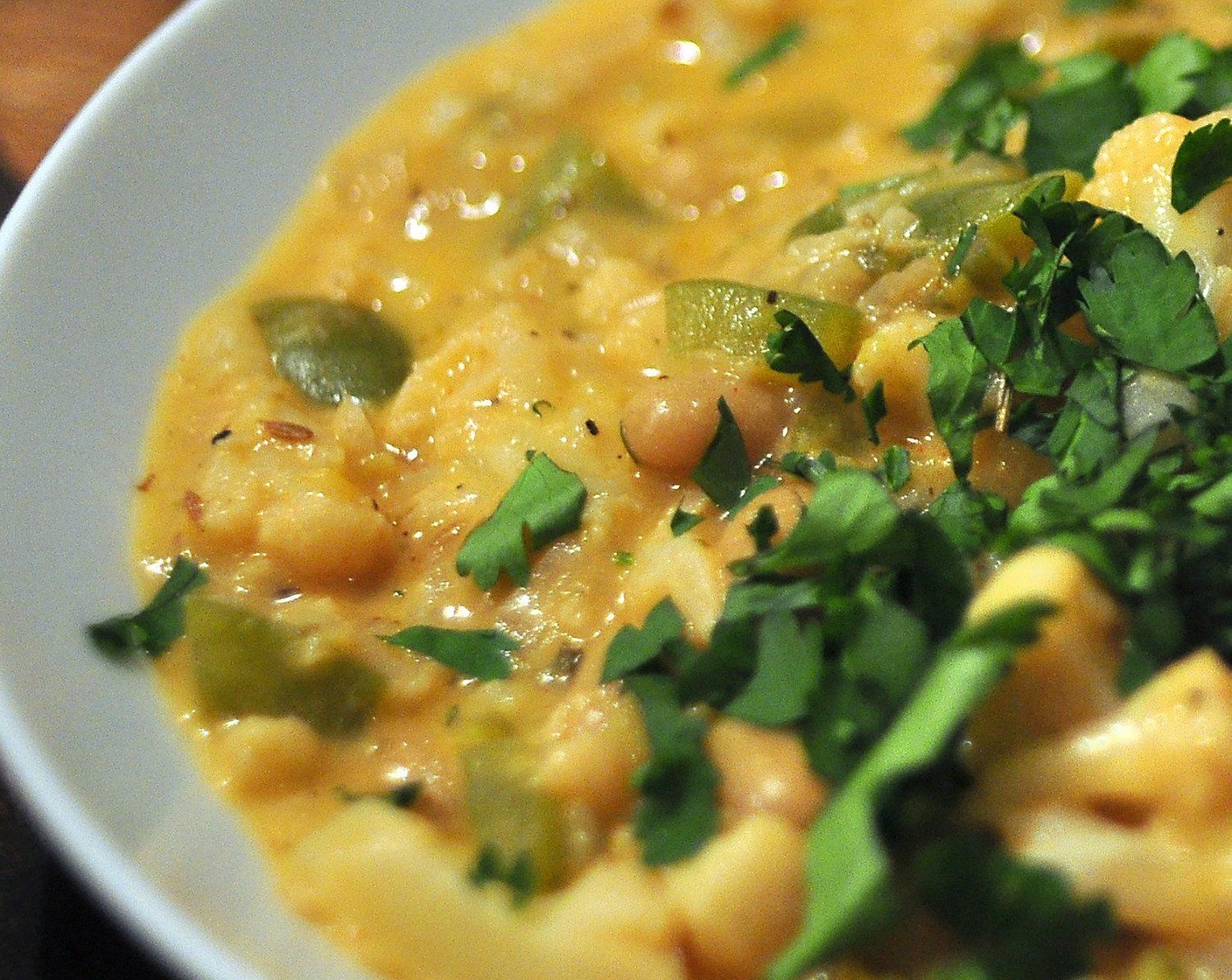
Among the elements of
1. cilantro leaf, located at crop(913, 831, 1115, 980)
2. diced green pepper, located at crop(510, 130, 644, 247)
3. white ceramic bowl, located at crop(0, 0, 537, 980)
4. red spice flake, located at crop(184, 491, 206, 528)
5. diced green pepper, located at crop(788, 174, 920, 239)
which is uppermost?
white ceramic bowl, located at crop(0, 0, 537, 980)

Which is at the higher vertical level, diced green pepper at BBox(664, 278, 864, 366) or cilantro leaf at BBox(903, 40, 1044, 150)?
diced green pepper at BBox(664, 278, 864, 366)

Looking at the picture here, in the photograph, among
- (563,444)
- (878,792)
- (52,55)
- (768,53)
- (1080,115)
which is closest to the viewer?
(878,792)

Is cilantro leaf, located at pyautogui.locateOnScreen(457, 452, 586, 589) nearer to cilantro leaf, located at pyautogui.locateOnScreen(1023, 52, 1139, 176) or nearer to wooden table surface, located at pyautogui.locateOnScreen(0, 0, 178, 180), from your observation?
cilantro leaf, located at pyautogui.locateOnScreen(1023, 52, 1139, 176)

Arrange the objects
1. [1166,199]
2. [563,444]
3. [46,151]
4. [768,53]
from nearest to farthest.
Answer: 1. [1166,199]
2. [563,444]
3. [46,151]
4. [768,53]

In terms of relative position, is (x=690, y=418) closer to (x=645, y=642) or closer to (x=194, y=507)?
(x=645, y=642)

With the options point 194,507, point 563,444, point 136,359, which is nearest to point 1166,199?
point 563,444

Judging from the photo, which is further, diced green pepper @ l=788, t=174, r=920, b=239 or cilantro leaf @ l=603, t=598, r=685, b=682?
diced green pepper @ l=788, t=174, r=920, b=239

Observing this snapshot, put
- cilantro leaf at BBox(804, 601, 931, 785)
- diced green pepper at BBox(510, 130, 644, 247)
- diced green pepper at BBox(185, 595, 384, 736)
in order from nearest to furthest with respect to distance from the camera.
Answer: cilantro leaf at BBox(804, 601, 931, 785), diced green pepper at BBox(185, 595, 384, 736), diced green pepper at BBox(510, 130, 644, 247)

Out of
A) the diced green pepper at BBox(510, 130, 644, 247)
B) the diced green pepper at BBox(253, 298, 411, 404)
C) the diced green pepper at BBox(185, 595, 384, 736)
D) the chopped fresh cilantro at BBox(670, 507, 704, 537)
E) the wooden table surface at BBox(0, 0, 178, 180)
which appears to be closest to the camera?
the diced green pepper at BBox(185, 595, 384, 736)

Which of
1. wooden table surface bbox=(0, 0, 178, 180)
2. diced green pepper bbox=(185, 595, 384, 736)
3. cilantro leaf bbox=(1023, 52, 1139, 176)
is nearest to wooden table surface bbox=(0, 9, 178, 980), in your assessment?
wooden table surface bbox=(0, 0, 178, 180)
